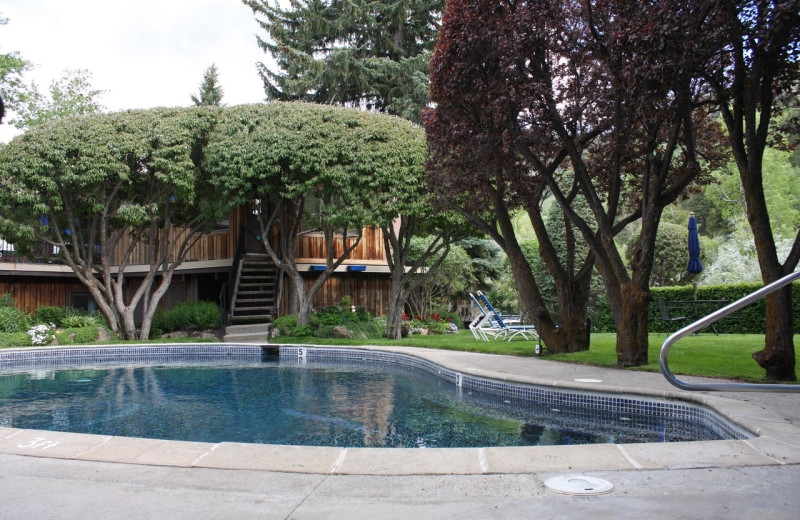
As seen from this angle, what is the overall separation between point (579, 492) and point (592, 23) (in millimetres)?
6619

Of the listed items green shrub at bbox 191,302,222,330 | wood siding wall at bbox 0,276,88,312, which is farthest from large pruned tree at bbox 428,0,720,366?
wood siding wall at bbox 0,276,88,312

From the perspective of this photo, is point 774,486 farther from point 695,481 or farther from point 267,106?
point 267,106

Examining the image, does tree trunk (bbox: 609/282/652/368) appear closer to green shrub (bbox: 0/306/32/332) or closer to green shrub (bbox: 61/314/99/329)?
green shrub (bbox: 61/314/99/329)

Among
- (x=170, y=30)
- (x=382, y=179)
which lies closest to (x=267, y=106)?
(x=382, y=179)

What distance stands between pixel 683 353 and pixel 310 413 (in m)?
5.91

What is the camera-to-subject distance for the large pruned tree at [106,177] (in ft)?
42.0

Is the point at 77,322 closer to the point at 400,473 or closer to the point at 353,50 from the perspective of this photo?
the point at 400,473

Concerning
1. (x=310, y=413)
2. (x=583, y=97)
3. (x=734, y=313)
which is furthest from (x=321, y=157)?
(x=734, y=313)

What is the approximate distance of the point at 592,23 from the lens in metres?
7.70

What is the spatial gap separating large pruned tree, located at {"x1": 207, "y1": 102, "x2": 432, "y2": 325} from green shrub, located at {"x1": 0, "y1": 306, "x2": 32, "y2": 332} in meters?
5.61

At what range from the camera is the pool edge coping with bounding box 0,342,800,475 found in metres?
3.44

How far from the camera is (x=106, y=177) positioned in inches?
524

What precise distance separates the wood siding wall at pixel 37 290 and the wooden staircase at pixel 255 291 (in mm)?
6823

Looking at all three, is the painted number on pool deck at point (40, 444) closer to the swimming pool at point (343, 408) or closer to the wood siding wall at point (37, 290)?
the swimming pool at point (343, 408)
